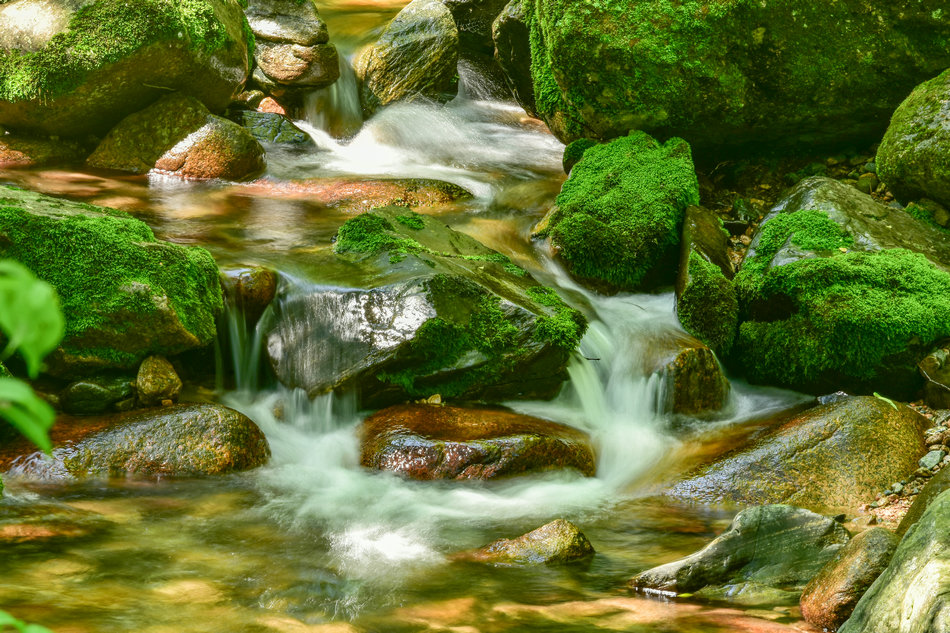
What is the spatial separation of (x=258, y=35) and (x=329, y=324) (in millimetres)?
8427

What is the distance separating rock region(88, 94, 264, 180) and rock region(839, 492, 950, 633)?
901 cm

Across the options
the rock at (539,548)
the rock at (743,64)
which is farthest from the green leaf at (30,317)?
the rock at (743,64)

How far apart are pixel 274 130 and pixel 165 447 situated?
758cm

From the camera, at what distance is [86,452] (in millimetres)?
4836

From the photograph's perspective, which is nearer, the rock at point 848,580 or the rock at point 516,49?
the rock at point 848,580

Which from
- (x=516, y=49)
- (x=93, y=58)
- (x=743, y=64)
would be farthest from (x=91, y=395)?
(x=516, y=49)

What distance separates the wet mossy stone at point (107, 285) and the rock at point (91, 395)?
0.40 ft

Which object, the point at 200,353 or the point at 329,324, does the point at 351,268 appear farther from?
the point at 200,353

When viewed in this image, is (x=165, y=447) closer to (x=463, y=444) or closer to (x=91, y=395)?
(x=91, y=395)

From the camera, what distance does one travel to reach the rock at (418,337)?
6.02 m

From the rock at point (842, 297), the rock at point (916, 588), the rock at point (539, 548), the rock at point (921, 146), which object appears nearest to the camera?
the rock at point (916, 588)

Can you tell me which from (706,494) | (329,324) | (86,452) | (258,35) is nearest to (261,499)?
(86,452)

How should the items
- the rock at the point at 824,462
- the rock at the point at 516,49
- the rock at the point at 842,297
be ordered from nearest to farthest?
the rock at the point at 824,462, the rock at the point at 842,297, the rock at the point at 516,49

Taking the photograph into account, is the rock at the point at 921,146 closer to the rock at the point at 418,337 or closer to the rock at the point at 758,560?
the rock at the point at 418,337
